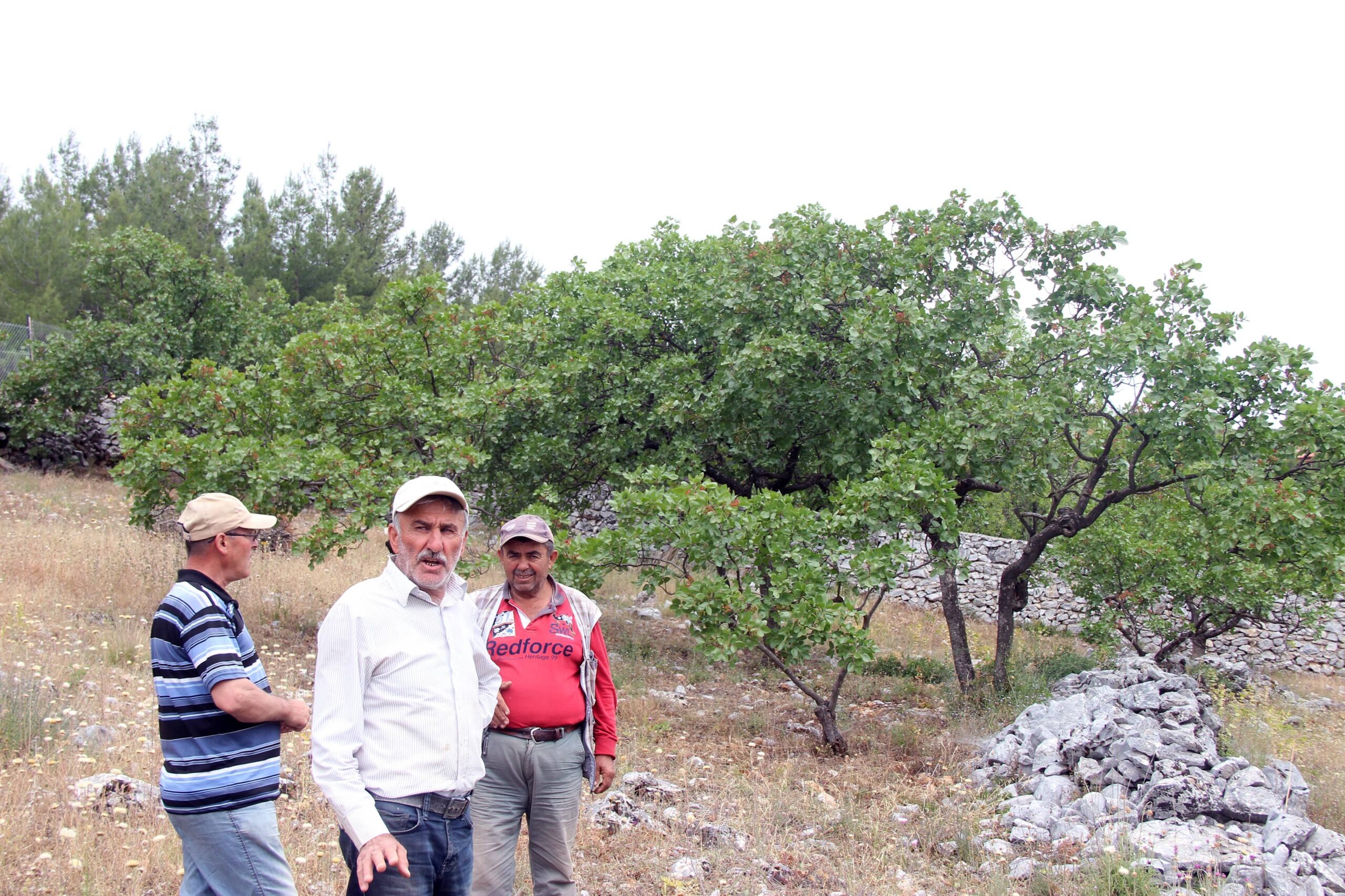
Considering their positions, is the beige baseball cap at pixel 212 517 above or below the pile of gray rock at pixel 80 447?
below

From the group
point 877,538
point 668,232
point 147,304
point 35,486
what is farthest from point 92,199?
point 877,538

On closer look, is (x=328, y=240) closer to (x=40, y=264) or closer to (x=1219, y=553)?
(x=40, y=264)

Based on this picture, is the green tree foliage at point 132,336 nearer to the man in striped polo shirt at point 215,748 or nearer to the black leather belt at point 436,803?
the man in striped polo shirt at point 215,748

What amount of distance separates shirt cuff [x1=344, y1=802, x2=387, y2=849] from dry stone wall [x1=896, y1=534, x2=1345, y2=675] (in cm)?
1458

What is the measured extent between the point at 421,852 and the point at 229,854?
585 millimetres

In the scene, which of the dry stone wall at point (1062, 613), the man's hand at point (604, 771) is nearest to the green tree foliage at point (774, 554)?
the man's hand at point (604, 771)

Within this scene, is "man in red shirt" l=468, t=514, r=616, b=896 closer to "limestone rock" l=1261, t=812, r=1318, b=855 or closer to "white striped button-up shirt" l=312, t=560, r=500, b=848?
"white striped button-up shirt" l=312, t=560, r=500, b=848

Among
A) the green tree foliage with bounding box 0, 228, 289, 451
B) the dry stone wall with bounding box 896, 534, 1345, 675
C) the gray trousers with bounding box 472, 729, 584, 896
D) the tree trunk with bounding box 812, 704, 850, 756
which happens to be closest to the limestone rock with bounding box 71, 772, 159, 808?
the gray trousers with bounding box 472, 729, 584, 896

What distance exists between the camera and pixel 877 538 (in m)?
8.54

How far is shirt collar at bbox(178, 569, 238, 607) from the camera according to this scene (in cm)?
280

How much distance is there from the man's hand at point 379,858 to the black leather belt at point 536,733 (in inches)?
43.6

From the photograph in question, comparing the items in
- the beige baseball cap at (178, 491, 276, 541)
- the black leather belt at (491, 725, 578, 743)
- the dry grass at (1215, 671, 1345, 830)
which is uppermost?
the beige baseball cap at (178, 491, 276, 541)

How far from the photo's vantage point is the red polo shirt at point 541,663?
3.52m

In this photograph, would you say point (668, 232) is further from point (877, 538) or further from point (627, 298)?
point (877, 538)
